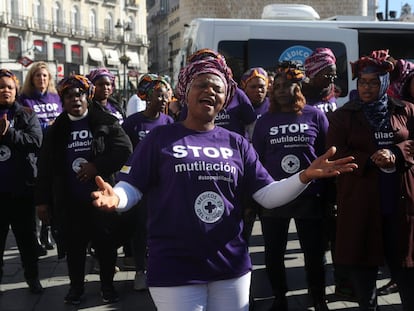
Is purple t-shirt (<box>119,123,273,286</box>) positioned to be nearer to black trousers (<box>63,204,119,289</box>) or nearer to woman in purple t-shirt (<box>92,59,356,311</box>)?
woman in purple t-shirt (<box>92,59,356,311</box>)

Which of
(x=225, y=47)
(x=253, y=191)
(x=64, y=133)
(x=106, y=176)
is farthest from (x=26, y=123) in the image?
(x=225, y=47)

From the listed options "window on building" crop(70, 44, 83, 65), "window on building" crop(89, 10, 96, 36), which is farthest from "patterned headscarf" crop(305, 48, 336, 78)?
"window on building" crop(89, 10, 96, 36)

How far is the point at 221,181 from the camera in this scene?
2645 millimetres

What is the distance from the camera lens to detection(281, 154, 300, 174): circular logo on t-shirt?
159 inches

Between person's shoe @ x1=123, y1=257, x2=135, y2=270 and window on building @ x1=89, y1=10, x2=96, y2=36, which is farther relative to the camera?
window on building @ x1=89, y1=10, x2=96, y2=36

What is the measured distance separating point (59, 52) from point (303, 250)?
62519 millimetres

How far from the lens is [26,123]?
15.9ft

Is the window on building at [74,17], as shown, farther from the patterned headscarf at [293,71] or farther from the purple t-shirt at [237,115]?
the patterned headscarf at [293,71]

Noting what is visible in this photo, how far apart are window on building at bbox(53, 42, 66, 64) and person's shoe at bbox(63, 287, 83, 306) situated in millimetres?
60351

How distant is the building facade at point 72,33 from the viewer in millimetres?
55875

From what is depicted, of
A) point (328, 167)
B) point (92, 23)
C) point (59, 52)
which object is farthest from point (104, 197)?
point (92, 23)

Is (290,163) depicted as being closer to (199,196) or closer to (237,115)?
(237,115)

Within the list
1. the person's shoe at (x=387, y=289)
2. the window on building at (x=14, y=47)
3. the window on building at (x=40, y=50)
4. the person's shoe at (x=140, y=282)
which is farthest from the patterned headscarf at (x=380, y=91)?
the window on building at (x=40, y=50)

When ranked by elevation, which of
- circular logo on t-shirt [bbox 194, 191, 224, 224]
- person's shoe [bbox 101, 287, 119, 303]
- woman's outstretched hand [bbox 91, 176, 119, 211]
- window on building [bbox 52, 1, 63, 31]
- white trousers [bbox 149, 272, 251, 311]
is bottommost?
person's shoe [bbox 101, 287, 119, 303]
